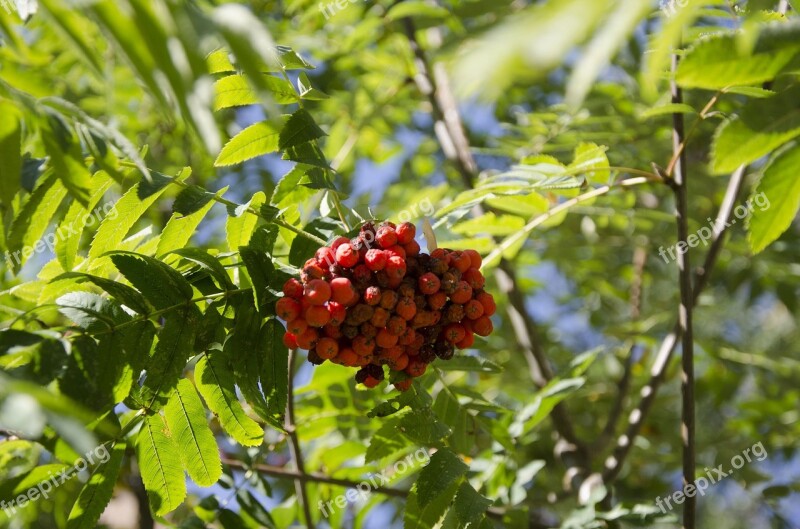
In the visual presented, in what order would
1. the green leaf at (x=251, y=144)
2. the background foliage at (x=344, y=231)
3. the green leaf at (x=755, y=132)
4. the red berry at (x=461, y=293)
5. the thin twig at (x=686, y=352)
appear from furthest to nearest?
the thin twig at (x=686, y=352)
the green leaf at (x=251, y=144)
the red berry at (x=461, y=293)
the green leaf at (x=755, y=132)
the background foliage at (x=344, y=231)

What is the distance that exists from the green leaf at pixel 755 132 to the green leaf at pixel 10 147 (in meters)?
1.24

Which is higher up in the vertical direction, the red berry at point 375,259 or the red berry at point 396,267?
the red berry at point 375,259

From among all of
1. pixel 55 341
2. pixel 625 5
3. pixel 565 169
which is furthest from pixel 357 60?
pixel 625 5

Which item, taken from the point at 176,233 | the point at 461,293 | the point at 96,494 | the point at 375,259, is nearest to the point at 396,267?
the point at 375,259

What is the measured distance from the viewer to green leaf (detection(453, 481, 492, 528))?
69.5 inches

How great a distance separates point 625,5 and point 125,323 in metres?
1.14

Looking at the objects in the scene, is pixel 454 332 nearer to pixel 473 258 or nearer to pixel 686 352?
pixel 473 258

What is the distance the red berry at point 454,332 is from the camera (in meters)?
1.73

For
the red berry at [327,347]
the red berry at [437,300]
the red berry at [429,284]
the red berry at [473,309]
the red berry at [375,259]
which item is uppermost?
the red berry at [375,259]

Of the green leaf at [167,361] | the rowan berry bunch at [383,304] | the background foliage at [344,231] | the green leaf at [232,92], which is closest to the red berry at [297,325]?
the rowan berry bunch at [383,304]

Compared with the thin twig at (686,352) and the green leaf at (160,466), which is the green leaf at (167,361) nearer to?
the green leaf at (160,466)

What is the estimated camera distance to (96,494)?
163cm

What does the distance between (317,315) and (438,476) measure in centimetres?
51

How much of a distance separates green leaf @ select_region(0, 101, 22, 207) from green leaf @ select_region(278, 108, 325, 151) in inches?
22.9
